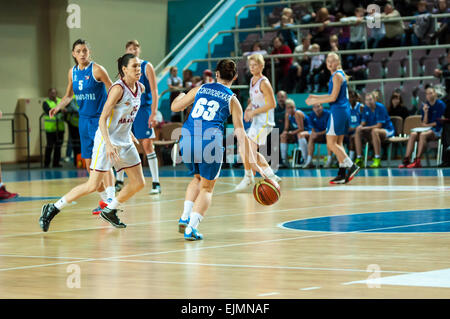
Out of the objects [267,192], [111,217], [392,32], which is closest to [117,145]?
[111,217]

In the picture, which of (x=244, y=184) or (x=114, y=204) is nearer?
(x=114, y=204)

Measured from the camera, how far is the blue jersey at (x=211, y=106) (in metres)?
7.29

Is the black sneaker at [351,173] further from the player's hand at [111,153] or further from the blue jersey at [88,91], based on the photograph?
the player's hand at [111,153]

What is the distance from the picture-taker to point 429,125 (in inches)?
635

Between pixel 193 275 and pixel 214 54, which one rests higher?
pixel 214 54

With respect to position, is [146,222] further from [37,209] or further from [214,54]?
[214,54]

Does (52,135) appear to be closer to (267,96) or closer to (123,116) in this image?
(267,96)

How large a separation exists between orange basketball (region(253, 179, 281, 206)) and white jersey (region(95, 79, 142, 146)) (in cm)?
154

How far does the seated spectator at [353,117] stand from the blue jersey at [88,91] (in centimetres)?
817

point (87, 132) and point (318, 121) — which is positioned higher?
point (318, 121)

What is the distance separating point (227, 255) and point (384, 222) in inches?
92.8

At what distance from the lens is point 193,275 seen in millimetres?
5461
